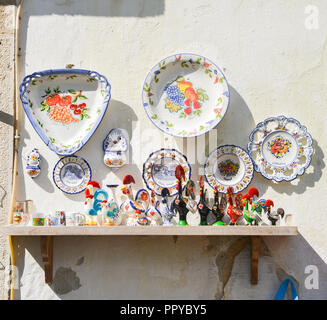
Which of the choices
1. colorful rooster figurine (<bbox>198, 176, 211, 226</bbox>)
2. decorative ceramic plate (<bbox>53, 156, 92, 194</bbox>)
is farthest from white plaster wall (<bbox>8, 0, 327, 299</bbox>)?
colorful rooster figurine (<bbox>198, 176, 211, 226</bbox>)

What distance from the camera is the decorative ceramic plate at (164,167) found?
214cm

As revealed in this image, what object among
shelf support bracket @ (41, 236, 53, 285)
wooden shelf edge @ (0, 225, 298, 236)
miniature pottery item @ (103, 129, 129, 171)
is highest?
miniature pottery item @ (103, 129, 129, 171)

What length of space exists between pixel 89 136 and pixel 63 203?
12.1 inches

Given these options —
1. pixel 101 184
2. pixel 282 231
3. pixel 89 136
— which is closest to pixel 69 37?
pixel 89 136

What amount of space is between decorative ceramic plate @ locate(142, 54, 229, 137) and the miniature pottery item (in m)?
0.16

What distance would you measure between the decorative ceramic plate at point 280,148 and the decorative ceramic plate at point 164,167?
305mm

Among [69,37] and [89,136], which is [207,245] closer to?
A: [89,136]

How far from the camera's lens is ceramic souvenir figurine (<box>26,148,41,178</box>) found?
85.0 inches

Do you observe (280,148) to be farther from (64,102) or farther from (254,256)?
(64,102)

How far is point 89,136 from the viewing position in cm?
214

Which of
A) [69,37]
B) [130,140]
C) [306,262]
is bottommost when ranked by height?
[306,262]

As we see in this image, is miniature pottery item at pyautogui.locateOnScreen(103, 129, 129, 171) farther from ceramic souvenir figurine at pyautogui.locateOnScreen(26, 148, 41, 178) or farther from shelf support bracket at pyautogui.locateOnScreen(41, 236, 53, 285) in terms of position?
shelf support bracket at pyautogui.locateOnScreen(41, 236, 53, 285)

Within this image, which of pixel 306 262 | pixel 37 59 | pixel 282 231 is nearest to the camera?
pixel 282 231

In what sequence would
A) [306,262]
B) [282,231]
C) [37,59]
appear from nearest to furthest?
[282,231]
[306,262]
[37,59]
